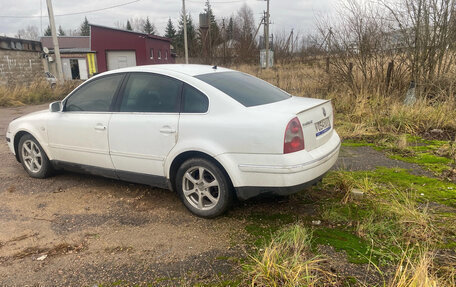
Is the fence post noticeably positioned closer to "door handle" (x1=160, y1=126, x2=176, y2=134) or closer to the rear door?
the rear door

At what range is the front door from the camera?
4.09 m

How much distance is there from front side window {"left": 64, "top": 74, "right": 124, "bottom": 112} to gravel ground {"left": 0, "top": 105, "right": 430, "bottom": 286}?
3.61 feet

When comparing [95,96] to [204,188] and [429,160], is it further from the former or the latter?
[429,160]

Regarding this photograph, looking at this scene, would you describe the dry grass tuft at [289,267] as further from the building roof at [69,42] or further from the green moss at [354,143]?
the building roof at [69,42]

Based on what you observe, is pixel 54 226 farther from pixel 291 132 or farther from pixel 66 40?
pixel 66 40

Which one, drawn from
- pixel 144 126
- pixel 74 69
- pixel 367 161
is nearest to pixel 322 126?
pixel 144 126

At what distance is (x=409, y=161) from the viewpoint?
205 inches

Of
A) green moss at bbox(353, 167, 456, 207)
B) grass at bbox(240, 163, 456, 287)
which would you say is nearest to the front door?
grass at bbox(240, 163, 456, 287)

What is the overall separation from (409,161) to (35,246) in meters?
5.12

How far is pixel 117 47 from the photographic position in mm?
36281

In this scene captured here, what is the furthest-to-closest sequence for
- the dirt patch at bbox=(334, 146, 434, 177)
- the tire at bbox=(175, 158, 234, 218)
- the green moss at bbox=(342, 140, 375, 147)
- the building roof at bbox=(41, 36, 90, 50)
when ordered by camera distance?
the building roof at bbox=(41, 36, 90, 50), the green moss at bbox=(342, 140, 375, 147), the dirt patch at bbox=(334, 146, 434, 177), the tire at bbox=(175, 158, 234, 218)

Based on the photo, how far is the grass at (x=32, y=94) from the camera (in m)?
13.7

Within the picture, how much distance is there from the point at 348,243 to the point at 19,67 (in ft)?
64.4

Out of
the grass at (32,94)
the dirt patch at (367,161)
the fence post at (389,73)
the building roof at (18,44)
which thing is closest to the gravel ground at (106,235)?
the dirt patch at (367,161)
